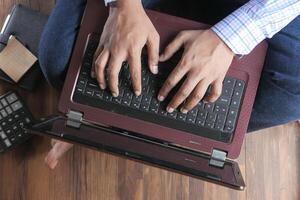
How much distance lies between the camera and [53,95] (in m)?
1.07

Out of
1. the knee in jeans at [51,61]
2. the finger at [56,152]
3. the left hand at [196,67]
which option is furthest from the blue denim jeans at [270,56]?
the finger at [56,152]

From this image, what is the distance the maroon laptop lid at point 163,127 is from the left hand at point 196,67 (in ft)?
0.09

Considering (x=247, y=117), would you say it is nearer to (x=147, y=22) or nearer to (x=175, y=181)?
(x=147, y=22)

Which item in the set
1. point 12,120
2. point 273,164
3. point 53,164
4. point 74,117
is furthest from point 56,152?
point 273,164

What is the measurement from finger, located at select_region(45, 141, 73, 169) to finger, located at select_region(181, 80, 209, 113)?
0.40 meters

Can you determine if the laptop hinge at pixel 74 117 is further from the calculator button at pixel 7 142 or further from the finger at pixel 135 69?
the calculator button at pixel 7 142

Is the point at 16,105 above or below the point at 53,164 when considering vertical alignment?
above

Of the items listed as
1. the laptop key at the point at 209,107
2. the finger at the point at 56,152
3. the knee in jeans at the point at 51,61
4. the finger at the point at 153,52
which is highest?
the finger at the point at 153,52

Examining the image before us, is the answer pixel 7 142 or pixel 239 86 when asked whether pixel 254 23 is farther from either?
pixel 7 142

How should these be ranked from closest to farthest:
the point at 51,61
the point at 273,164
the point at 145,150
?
1. the point at 145,150
2. the point at 51,61
3. the point at 273,164

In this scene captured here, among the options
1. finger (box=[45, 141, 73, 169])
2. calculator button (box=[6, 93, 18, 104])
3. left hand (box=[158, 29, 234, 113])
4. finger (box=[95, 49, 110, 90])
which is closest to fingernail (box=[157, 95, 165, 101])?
left hand (box=[158, 29, 234, 113])

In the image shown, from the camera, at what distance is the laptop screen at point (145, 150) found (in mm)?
629

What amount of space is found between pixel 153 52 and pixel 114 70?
79mm

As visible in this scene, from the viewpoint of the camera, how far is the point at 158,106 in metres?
0.74
